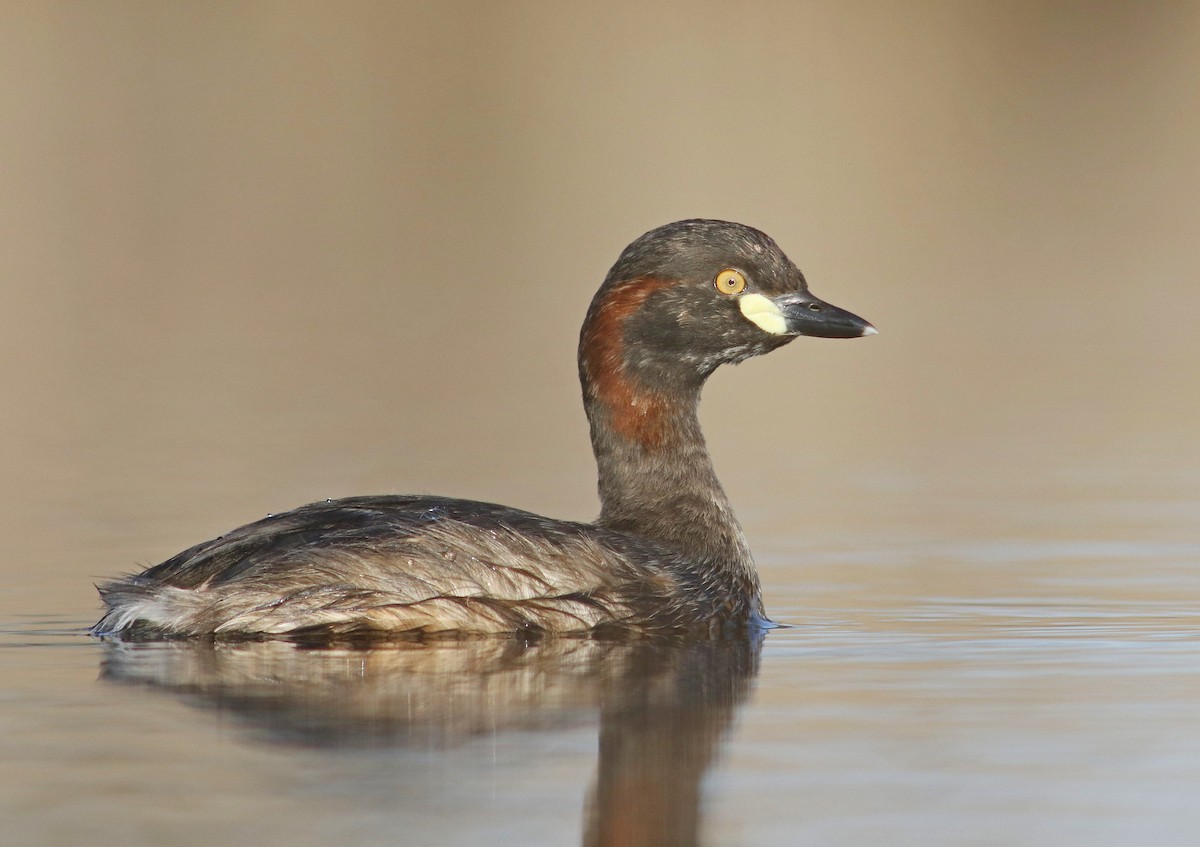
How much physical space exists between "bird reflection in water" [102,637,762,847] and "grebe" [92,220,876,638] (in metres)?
0.13

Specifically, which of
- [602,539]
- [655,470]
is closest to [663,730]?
[602,539]

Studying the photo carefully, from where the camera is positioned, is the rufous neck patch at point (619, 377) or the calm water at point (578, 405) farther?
A: the rufous neck patch at point (619, 377)

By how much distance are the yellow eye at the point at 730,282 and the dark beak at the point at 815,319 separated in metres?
0.17

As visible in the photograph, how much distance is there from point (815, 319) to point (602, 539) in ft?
4.91

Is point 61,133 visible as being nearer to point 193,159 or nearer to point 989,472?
point 193,159

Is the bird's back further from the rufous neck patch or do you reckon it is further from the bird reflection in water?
the rufous neck patch

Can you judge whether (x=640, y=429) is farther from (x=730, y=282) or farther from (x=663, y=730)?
(x=663, y=730)

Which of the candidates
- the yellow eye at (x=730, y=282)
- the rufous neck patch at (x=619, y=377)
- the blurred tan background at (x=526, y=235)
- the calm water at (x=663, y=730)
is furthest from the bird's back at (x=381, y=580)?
the yellow eye at (x=730, y=282)

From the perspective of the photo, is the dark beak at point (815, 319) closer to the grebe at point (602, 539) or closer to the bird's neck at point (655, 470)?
the grebe at point (602, 539)

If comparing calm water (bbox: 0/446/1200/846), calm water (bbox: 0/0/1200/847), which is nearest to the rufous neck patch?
calm water (bbox: 0/446/1200/846)

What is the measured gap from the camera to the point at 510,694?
7.62 m

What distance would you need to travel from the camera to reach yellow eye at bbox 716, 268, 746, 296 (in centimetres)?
984

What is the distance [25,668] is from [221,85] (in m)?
37.1

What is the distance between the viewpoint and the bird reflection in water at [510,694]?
251 inches
